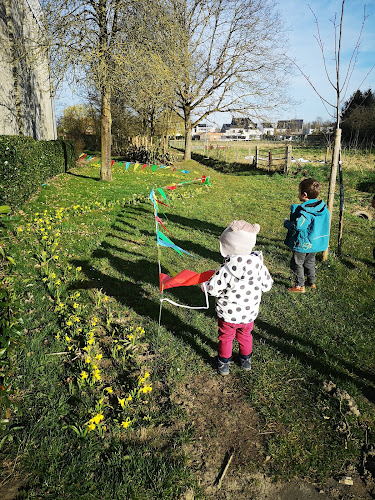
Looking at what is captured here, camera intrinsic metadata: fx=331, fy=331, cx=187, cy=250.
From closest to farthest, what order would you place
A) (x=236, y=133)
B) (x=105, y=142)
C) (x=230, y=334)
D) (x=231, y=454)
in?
(x=231, y=454) < (x=230, y=334) < (x=105, y=142) < (x=236, y=133)

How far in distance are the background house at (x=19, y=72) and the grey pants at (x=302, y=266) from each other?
1006 centimetres

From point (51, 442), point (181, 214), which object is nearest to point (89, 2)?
point (181, 214)

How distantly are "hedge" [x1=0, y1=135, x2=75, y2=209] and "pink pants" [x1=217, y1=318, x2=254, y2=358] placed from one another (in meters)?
5.98

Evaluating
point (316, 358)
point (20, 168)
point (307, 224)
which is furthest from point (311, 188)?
point (20, 168)

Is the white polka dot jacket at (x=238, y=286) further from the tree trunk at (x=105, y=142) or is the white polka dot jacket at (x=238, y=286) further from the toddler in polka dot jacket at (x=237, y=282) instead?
the tree trunk at (x=105, y=142)

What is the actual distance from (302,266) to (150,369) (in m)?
2.93

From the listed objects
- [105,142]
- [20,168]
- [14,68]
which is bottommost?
[20,168]

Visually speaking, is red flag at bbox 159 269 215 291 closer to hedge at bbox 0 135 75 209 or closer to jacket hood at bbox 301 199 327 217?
jacket hood at bbox 301 199 327 217

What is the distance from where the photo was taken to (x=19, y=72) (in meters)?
15.0

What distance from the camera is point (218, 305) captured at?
3170 mm

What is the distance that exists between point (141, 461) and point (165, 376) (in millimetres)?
957

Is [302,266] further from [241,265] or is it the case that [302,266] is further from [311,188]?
[241,265]

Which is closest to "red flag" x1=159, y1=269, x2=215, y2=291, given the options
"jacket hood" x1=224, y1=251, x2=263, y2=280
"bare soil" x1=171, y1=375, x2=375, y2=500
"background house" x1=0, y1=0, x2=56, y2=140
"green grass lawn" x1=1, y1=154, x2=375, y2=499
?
"jacket hood" x1=224, y1=251, x2=263, y2=280

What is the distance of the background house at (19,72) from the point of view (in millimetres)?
12984
